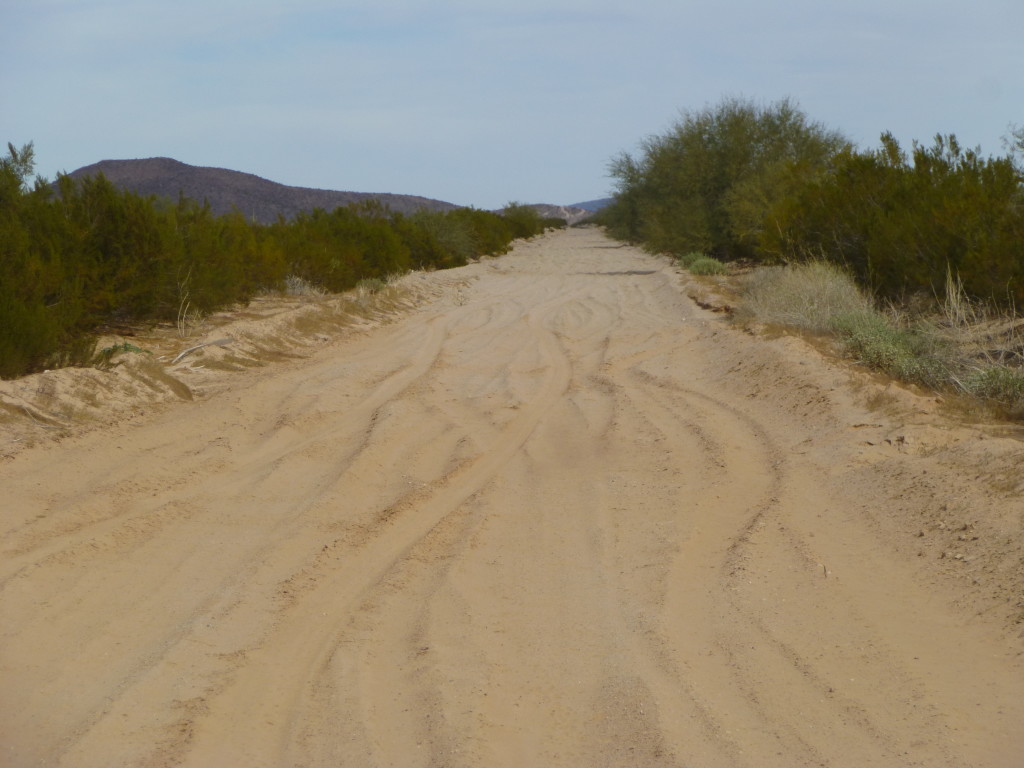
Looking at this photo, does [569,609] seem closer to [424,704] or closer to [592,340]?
[424,704]

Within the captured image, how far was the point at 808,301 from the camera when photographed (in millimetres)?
12664

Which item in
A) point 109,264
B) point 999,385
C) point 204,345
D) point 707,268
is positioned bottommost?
point 999,385

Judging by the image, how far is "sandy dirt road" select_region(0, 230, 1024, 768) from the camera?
368 cm

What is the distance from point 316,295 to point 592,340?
6.03 metres

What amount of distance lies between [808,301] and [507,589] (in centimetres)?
863

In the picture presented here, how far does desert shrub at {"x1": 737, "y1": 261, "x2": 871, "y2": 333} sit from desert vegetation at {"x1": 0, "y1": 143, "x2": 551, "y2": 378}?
7.36 meters

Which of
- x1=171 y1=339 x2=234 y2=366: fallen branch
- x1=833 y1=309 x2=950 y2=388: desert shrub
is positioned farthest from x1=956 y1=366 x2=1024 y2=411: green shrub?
x1=171 y1=339 x2=234 y2=366: fallen branch

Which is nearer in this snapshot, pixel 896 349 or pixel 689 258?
pixel 896 349

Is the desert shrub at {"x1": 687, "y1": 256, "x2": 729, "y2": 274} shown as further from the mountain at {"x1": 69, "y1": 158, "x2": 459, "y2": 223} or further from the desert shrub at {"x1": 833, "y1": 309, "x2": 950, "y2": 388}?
the mountain at {"x1": 69, "y1": 158, "x2": 459, "y2": 223}

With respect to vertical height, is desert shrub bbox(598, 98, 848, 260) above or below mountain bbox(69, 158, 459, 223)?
below

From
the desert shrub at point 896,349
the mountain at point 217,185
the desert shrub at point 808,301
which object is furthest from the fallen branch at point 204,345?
the mountain at point 217,185

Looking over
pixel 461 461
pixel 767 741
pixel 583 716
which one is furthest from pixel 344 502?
pixel 767 741

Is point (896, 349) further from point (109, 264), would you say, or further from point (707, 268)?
point (707, 268)

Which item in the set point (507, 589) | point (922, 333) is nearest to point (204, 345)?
point (507, 589)
